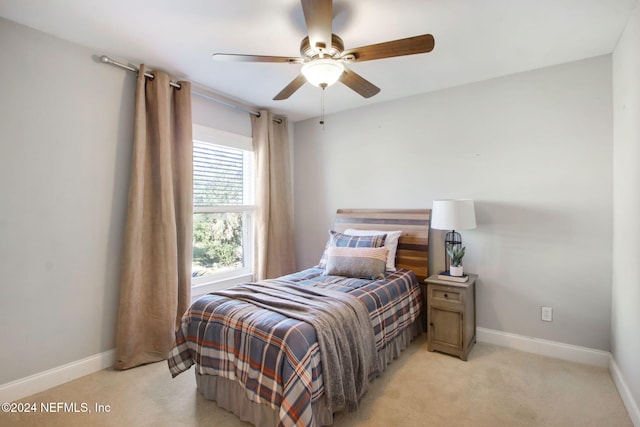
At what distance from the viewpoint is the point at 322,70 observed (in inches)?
72.7

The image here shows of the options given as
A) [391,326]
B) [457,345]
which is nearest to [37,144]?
[391,326]

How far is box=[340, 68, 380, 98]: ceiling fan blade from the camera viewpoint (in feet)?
6.76

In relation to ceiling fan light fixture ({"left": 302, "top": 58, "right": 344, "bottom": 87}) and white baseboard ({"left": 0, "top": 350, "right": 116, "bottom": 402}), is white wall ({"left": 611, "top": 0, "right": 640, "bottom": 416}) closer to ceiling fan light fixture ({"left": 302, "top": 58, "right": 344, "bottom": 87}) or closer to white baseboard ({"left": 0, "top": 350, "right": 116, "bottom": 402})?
ceiling fan light fixture ({"left": 302, "top": 58, "right": 344, "bottom": 87})

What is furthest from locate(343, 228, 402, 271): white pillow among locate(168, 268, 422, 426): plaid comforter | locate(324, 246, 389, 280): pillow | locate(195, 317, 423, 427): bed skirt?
locate(195, 317, 423, 427): bed skirt

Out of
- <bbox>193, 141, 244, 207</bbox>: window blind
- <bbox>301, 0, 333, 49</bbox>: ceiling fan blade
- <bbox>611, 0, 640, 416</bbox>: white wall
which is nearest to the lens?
<bbox>301, 0, 333, 49</bbox>: ceiling fan blade

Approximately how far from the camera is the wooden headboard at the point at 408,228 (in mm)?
3131

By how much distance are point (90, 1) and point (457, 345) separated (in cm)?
358

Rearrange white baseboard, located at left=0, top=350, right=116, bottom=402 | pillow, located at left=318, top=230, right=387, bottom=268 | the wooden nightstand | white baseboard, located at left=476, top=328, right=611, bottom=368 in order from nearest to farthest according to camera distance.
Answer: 1. white baseboard, located at left=0, top=350, right=116, bottom=402
2. white baseboard, located at left=476, top=328, right=611, bottom=368
3. the wooden nightstand
4. pillow, located at left=318, top=230, right=387, bottom=268

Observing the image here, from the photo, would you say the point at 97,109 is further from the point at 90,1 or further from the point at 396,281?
the point at 396,281

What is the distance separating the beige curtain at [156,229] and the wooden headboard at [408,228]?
197 cm

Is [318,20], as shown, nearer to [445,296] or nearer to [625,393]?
[445,296]

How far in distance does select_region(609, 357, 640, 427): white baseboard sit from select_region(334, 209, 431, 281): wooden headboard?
1.47 meters

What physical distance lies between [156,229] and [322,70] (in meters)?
1.98

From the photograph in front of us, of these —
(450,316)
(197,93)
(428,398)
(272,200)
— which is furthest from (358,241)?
(197,93)
